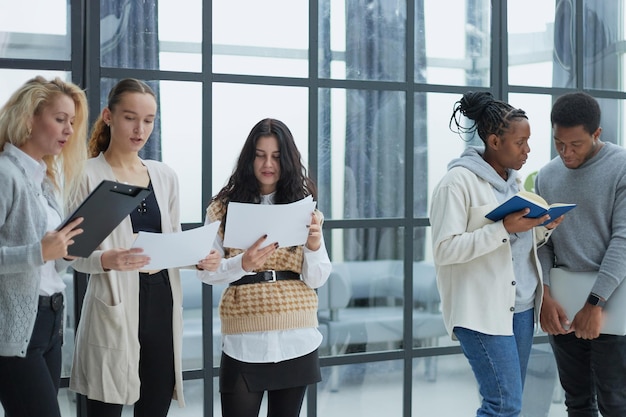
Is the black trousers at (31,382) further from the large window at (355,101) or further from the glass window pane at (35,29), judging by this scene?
the glass window pane at (35,29)

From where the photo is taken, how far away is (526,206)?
2471mm

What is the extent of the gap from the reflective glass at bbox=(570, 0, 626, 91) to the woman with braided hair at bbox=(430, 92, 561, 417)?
1391mm

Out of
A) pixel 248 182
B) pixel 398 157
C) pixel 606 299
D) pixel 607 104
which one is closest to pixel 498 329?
pixel 606 299

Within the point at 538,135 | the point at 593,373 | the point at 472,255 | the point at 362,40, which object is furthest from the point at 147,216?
the point at 538,135

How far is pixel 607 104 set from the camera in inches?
152

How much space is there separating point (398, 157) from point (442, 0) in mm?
744

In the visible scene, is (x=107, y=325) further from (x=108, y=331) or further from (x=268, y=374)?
(x=268, y=374)

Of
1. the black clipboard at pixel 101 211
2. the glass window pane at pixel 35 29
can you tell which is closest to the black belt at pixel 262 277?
the black clipboard at pixel 101 211

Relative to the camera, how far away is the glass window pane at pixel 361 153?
3375mm

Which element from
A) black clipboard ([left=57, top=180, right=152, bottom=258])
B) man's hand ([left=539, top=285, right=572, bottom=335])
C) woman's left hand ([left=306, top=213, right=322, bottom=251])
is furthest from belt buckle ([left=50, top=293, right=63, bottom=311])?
man's hand ([left=539, top=285, right=572, bottom=335])

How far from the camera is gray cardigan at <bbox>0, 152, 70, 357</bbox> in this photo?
77.9 inches

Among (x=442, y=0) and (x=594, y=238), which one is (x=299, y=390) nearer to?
(x=594, y=238)

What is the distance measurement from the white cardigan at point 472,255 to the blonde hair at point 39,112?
1.15 metres

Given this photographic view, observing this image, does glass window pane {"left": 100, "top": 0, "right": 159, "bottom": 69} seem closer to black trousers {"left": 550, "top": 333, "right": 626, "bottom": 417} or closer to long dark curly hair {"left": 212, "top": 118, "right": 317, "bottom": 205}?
long dark curly hair {"left": 212, "top": 118, "right": 317, "bottom": 205}
